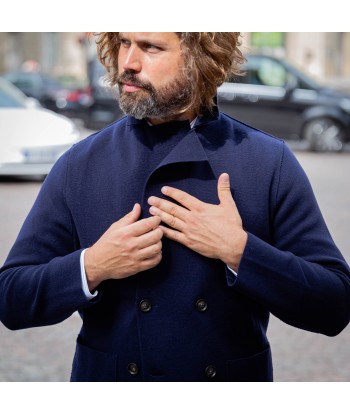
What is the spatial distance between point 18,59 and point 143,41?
126 feet

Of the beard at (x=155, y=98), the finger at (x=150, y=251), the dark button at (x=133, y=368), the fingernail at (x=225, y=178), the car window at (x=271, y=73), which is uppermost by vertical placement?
the beard at (x=155, y=98)

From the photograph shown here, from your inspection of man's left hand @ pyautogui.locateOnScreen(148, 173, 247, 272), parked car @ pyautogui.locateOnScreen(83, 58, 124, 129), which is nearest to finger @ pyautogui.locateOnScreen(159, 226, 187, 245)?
man's left hand @ pyautogui.locateOnScreen(148, 173, 247, 272)

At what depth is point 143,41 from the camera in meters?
1.95

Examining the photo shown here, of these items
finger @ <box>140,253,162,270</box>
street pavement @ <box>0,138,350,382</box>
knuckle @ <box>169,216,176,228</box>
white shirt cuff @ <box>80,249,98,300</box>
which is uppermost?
knuckle @ <box>169,216,176,228</box>

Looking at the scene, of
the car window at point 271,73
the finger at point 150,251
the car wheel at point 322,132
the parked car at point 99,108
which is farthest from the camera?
the parked car at point 99,108

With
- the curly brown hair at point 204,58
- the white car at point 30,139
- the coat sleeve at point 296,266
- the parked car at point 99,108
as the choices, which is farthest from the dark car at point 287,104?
the coat sleeve at point 296,266

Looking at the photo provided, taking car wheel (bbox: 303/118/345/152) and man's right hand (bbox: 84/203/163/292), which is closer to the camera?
man's right hand (bbox: 84/203/163/292)

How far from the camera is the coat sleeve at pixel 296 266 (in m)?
1.95

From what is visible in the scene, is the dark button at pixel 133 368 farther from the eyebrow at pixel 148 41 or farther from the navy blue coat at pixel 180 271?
the eyebrow at pixel 148 41

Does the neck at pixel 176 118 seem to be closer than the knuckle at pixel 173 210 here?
No

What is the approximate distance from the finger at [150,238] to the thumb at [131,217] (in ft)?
0.16

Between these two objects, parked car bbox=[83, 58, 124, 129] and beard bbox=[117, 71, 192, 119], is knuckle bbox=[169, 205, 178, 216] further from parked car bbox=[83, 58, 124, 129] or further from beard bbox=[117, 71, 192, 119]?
parked car bbox=[83, 58, 124, 129]

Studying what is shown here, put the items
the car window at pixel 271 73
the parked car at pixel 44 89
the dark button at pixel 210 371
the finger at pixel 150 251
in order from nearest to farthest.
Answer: the finger at pixel 150 251 → the dark button at pixel 210 371 → the car window at pixel 271 73 → the parked car at pixel 44 89

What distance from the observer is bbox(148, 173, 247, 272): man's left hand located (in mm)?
1941
